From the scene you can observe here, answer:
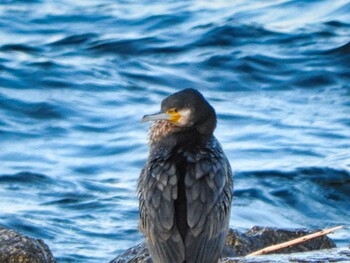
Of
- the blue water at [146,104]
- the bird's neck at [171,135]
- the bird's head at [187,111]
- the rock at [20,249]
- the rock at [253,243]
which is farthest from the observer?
the blue water at [146,104]

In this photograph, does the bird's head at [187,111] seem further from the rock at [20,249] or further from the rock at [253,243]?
the rock at [20,249]

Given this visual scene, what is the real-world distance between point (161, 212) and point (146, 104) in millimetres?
8564

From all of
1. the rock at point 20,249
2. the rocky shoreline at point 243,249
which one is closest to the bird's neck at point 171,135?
the rocky shoreline at point 243,249

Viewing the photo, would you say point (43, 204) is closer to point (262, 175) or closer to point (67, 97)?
point (262, 175)

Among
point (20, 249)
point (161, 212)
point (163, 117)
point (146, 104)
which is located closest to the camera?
point (161, 212)

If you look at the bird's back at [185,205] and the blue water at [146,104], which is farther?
the blue water at [146,104]

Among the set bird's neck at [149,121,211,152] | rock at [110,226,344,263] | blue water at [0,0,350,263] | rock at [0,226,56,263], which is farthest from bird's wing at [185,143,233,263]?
blue water at [0,0,350,263]

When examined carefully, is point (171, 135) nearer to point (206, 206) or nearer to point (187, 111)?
point (187, 111)

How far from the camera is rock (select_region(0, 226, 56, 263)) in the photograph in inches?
321

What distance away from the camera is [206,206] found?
22.5 ft

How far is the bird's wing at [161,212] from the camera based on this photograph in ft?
22.0

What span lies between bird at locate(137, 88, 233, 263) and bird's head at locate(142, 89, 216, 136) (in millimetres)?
92

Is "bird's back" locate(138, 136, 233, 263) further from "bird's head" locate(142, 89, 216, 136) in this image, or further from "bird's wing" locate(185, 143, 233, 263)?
"bird's head" locate(142, 89, 216, 136)

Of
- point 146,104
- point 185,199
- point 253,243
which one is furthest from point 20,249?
point 146,104
